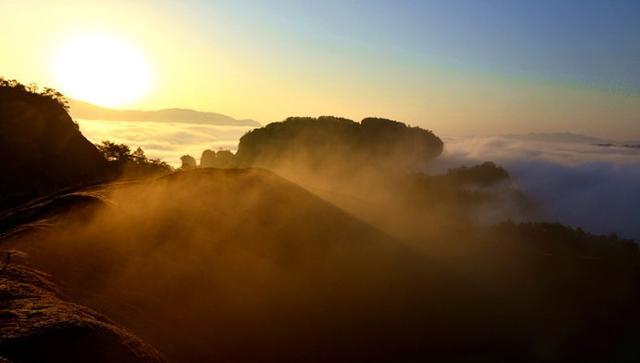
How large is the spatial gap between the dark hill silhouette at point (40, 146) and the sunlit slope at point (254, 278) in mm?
18082

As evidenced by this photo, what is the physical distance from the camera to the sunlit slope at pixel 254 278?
11.6 metres

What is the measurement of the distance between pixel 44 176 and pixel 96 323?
29.6 metres

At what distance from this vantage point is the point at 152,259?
1352cm

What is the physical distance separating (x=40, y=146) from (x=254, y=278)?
27.3 m

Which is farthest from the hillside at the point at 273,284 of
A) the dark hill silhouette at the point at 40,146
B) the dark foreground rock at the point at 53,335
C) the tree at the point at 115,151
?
the tree at the point at 115,151

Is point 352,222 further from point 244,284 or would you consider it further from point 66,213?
point 66,213

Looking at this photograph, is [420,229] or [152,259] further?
[420,229]

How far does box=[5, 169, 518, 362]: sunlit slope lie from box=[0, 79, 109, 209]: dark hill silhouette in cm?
1808

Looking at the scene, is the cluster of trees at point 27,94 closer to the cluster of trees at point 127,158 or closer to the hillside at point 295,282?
the cluster of trees at point 127,158

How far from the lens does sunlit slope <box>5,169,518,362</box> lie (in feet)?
37.9

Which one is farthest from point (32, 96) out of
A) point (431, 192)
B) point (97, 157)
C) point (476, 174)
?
point (476, 174)

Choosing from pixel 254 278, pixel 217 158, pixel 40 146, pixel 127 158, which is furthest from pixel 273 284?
pixel 217 158

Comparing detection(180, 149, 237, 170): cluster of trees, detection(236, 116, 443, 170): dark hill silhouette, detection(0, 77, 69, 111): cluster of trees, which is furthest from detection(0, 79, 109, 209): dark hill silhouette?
detection(236, 116, 443, 170): dark hill silhouette

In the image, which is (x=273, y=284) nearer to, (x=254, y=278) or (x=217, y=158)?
(x=254, y=278)
